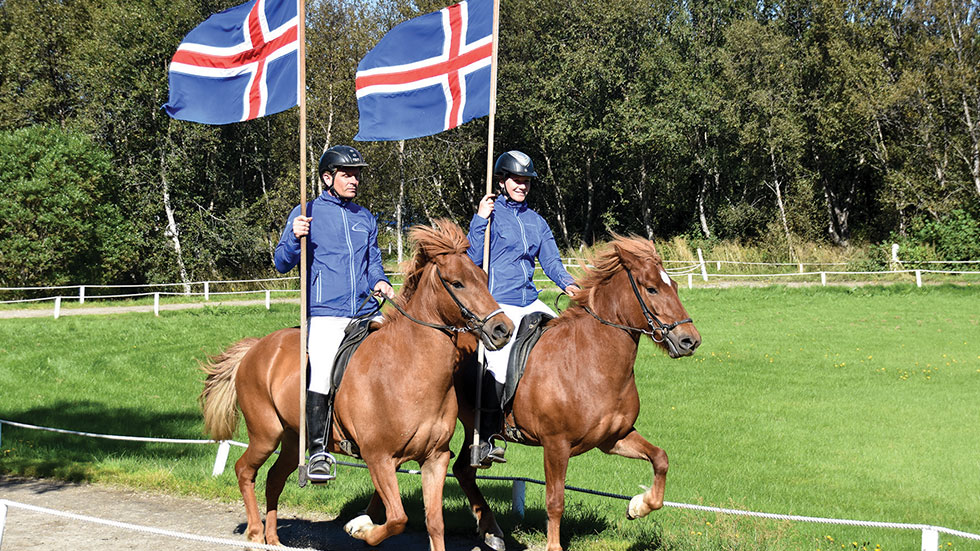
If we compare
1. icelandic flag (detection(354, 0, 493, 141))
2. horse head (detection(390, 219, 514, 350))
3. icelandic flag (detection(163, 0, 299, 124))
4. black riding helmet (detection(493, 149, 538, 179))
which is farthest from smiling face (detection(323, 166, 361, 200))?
black riding helmet (detection(493, 149, 538, 179))

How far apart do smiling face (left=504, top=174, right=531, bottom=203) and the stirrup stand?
2955 mm

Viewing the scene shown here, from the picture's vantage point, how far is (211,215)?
45.0 meters

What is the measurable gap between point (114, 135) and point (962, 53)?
43.4 metres

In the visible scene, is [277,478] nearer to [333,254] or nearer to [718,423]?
[333,254]

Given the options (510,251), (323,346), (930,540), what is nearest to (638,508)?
(930,540)

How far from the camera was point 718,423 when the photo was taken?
1636 centimetres

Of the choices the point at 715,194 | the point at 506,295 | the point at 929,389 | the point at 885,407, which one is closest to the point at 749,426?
the point at 885,407

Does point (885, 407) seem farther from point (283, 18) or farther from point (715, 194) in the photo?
point (715, 194)

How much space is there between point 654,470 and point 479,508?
192 cm

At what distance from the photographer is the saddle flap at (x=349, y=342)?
22.2ft

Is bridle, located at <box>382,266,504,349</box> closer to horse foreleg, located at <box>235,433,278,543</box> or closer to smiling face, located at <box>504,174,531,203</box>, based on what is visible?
smiling face, located at <box>504,174,531,203</box>

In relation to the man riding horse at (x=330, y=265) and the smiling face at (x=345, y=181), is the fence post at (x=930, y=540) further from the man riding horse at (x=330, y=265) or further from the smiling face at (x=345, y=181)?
the smiling face at (x=345, y=181)

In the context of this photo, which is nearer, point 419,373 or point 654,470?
point 419,373

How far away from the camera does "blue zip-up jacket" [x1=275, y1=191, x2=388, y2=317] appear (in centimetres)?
700
